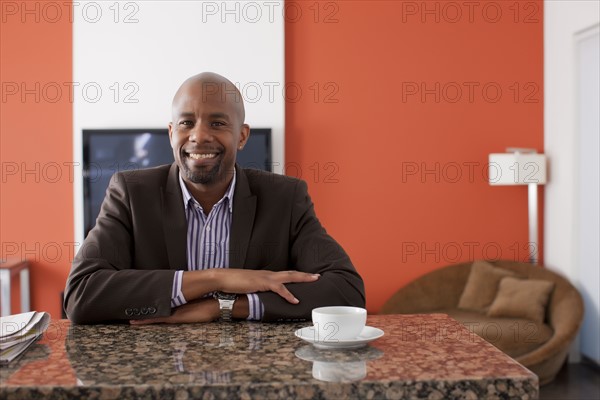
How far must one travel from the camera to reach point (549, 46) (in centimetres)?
518

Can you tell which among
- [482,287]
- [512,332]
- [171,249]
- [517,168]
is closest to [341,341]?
[171,249]

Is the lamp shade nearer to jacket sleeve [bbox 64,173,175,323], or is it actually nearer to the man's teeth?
the man's teeth

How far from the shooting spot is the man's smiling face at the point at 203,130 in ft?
7.28

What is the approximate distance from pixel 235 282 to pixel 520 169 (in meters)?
3.53

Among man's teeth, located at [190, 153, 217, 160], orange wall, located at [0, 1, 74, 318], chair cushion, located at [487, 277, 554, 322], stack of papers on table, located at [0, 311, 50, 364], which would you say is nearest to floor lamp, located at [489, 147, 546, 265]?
chair cushion, located at [487, 277, 554, 322]

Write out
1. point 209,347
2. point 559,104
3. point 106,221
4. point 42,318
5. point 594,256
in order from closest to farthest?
point 209,347
point 42,318
point 106,221
point 594,256
point 559,104

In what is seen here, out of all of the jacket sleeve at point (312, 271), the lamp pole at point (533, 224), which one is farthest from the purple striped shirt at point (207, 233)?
the lamp pole at point (533, 224)

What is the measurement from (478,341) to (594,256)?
3607 millimetres

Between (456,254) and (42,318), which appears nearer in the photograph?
(42,318)

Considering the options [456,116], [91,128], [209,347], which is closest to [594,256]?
[456,116]

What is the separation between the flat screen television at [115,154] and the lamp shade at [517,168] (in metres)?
1.63

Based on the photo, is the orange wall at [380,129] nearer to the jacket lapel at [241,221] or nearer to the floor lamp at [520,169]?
the floor lamp at [520,169]

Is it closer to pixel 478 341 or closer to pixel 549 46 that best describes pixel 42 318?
pixel 478 341

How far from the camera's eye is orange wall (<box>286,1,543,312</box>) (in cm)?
506
